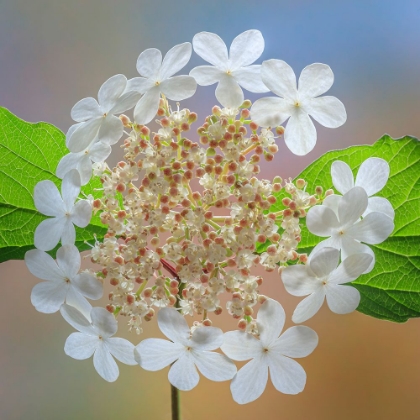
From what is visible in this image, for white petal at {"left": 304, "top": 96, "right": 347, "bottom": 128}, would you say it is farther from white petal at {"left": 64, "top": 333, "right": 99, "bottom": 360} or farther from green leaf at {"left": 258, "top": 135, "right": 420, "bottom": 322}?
white petal at {"left": 64, "top": 333, "right": 99, "bottom": 360}

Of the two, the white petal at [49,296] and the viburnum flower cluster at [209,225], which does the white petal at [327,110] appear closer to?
the viburnum flower cluster at [209,225]

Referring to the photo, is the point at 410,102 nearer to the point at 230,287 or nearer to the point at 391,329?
the point at 391,329

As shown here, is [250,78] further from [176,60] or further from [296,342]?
[296,342]

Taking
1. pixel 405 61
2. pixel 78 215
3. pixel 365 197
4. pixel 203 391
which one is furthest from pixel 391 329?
pixel 78 215

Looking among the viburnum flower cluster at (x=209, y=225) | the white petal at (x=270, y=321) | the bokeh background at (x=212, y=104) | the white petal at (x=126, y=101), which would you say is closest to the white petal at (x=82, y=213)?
the viburnum flower cluster at (x=209, y=225)

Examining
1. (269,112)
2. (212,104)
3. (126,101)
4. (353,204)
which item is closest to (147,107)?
(126,101)

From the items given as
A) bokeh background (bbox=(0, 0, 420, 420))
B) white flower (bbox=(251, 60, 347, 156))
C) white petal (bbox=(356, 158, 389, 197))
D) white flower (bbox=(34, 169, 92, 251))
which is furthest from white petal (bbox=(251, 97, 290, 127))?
bokeh background (bbox=(0, 0, 420, 420))
